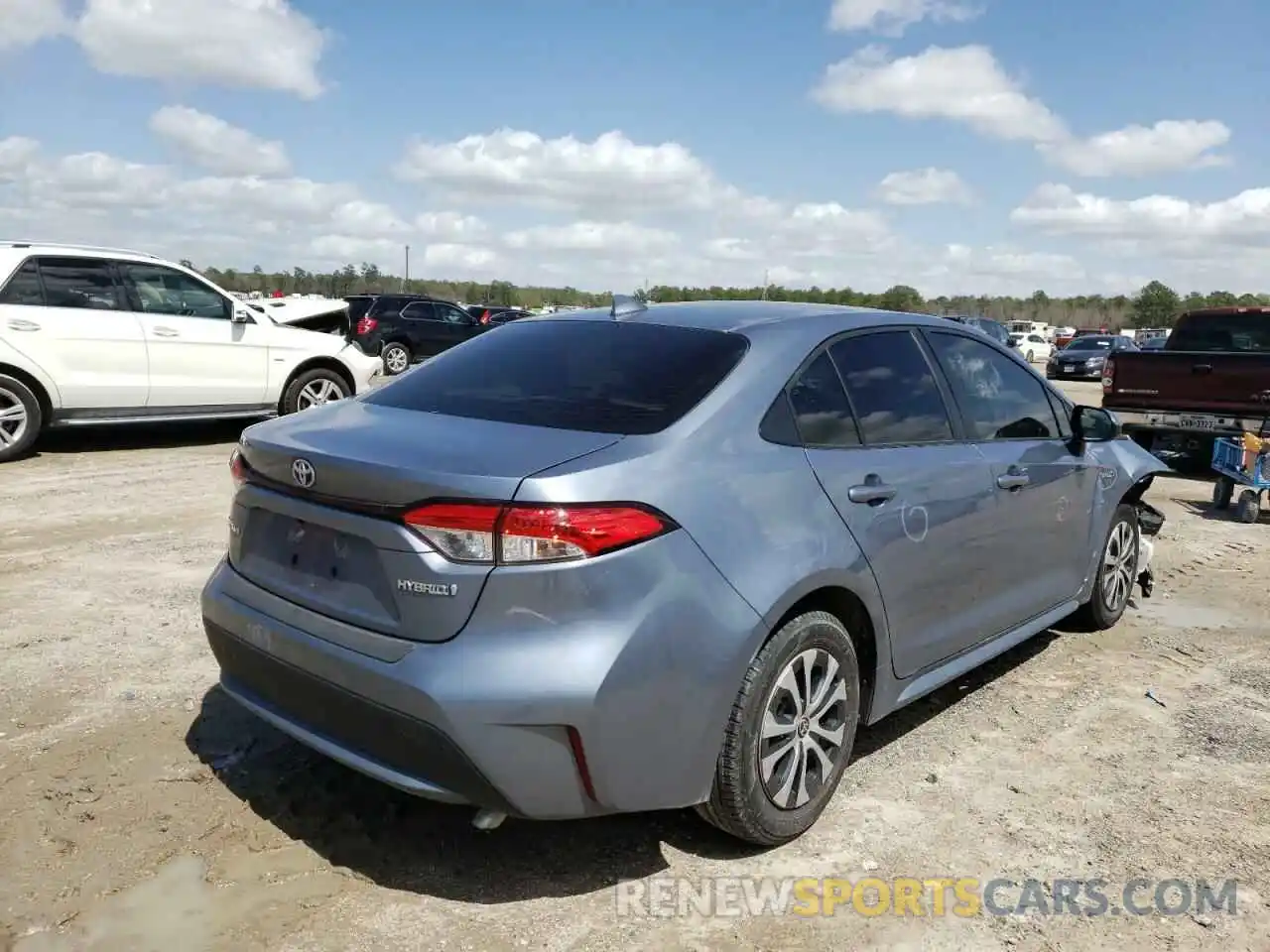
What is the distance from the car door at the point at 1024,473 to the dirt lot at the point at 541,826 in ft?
1.67

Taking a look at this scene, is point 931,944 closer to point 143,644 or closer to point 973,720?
point 973,720

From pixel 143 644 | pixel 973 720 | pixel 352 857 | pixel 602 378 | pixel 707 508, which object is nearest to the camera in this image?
pixel 707 508

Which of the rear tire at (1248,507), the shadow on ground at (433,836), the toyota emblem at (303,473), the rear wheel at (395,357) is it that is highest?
the toyota emblem at (303,473)

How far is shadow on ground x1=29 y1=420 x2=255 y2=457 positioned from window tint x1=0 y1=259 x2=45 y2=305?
4.76 feet

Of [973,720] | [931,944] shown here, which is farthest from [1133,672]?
[931,944]

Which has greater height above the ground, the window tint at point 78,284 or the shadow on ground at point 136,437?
the window tint at point 78,284

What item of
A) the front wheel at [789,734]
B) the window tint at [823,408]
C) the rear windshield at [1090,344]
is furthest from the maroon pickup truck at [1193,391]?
the rear windshield at [1090,344]

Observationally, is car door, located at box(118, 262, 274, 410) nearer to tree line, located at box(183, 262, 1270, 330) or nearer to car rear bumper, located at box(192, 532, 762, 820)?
car rear bumper, located at box(192, 532, 762, 820)

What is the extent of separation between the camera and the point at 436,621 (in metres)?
2.57

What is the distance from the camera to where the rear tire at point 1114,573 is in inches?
204

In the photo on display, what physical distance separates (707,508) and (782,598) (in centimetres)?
36

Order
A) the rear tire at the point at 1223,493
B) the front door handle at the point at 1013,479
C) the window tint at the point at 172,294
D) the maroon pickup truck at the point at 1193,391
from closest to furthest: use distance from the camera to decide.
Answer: the front door handle at the point at 1013,479 → the rear tire at the point at 1223,493 → the window tint at the point at 172,294 → the maroon pickup truck at the point at 1193,391

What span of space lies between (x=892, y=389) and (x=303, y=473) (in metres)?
2.06

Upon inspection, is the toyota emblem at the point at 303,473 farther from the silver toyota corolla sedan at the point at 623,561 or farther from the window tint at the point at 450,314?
the window tint at the point at 450,314
